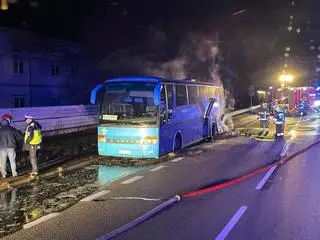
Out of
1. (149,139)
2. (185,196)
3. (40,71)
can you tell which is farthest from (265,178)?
(40,71)

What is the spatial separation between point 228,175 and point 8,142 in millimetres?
5191

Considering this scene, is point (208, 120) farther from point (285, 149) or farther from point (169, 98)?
point (169, 98)

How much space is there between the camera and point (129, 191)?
9.72 m

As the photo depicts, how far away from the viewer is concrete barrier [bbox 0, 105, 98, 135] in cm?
2177

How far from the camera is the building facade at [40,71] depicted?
117ft

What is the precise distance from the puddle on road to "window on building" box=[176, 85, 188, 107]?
358cm

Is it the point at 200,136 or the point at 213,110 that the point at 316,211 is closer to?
the point at 200,136

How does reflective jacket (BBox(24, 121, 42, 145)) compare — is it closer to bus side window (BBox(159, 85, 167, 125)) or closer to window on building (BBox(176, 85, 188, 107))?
bus side window (BBox(159, 85, 167, 125))

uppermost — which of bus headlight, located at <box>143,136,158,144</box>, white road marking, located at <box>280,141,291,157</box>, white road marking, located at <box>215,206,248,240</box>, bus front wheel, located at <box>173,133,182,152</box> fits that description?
bus headlight, located at <box>143,136,158,144</box>

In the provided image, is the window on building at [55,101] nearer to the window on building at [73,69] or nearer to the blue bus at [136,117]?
the window on building at [73,69]

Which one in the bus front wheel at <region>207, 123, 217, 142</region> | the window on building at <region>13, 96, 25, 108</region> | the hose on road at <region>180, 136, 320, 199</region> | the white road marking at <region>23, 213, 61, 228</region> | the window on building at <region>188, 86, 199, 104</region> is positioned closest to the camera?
the white road marking at <region>23, 213, 61, 228</region>

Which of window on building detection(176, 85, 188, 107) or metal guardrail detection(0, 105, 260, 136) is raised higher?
window on building detection(176, 85, 188, 107)

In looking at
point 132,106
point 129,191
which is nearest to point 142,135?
point 132,106

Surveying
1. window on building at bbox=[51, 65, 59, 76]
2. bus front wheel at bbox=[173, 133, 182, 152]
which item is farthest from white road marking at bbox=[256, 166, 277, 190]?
window on building at bbox=[51, 65, 59, 76]
